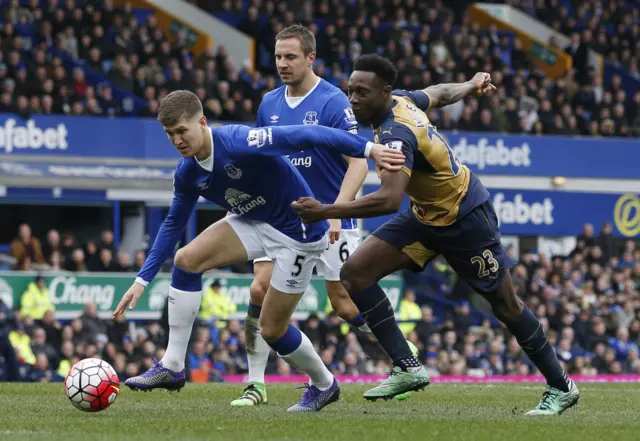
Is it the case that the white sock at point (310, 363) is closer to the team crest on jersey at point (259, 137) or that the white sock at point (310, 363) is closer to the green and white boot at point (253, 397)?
the green and white boot at point (253, 397)

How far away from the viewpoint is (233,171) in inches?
317

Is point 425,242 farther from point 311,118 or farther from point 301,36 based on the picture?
point 301,36

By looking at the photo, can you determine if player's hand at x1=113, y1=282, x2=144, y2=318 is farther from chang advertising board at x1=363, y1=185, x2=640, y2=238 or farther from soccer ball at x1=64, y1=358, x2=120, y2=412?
chang advertising board at x1=363, y1=185, x2=640, y2=238

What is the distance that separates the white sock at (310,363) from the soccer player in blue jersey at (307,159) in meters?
0.68

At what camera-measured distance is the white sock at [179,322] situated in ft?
28.1

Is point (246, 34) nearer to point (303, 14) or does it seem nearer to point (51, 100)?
point (303, 14)

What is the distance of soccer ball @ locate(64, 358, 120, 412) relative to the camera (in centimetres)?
799

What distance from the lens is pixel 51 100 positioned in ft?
68.3

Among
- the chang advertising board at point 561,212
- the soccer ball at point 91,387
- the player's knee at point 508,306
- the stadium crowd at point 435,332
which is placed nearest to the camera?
the soccer ball at point 91,387

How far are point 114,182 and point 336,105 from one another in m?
12.2

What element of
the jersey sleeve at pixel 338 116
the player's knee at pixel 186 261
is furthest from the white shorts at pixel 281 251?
the jersey sleeve at pixel 338 116

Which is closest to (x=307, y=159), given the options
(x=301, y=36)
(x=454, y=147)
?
(x=301, y=36)

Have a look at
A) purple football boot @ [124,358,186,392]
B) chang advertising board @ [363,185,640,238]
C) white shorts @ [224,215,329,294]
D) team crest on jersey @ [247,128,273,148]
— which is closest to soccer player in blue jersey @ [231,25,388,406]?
white shorts @ [224,215,329,294]

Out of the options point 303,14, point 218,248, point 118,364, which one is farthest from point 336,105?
point 303,14
